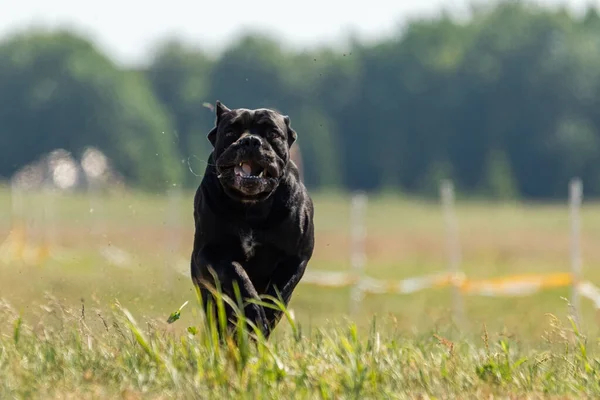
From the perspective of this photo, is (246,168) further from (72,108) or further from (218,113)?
(72,108)

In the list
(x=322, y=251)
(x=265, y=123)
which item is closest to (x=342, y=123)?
(x=322, y=251)

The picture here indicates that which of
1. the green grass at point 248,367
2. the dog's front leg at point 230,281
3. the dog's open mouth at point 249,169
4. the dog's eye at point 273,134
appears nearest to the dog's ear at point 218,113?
the dog's eye at point 273,134

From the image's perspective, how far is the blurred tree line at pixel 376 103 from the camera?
79.8 m

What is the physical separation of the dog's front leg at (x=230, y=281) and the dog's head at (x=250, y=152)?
0.36m

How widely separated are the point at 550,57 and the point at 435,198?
16.0 meters

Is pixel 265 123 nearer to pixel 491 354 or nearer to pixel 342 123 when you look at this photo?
pixel 491 354

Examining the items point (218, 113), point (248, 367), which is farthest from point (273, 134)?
point (248, 367)

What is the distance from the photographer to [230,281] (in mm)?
6285

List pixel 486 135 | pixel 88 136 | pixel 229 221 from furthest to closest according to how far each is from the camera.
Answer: pixel 486 135, pixel 88 136, pixel 229 221

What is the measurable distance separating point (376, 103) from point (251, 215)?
3225 inches

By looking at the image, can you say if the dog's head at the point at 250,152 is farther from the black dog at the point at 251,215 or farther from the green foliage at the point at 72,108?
the green foliage at the point at 72,108

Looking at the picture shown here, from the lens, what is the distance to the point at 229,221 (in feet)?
21.4

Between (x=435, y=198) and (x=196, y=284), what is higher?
(x=196, y=284)

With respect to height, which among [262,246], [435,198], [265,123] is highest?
[265,123]
